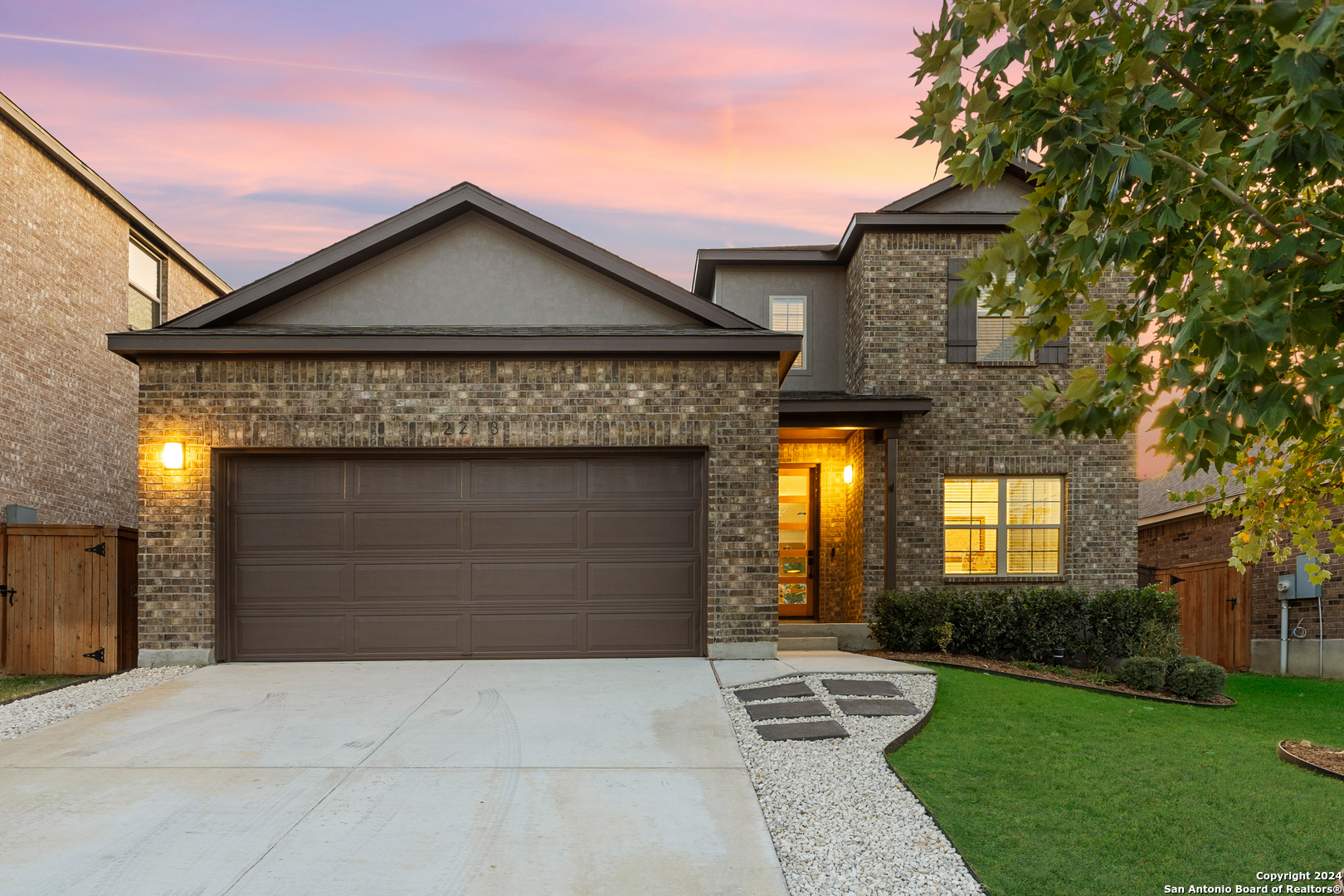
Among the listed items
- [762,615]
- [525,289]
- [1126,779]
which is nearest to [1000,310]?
[1126,779]

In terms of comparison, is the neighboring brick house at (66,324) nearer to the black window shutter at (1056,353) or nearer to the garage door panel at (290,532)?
the garage door panel at (290,532)

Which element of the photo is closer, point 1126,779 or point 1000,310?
point 1000,310

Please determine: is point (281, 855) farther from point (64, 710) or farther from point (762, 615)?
point (762, 615)

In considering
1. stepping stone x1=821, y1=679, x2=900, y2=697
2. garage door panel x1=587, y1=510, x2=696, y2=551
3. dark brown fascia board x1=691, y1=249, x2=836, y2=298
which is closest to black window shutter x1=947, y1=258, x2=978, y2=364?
dark brown fascia board x1=691, y1=249, x2=836, y2=298

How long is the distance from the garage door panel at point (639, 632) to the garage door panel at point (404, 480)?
2.25 meters

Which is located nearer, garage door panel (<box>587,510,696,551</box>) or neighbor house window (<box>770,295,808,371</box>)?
garage door panel (<box>587,510,696,551</box>)

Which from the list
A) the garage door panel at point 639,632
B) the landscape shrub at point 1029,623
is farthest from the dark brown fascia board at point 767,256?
the garage door panel at point 639,632

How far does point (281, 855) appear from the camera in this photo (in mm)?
4168

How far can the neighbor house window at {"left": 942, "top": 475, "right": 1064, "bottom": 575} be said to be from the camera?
1196cm

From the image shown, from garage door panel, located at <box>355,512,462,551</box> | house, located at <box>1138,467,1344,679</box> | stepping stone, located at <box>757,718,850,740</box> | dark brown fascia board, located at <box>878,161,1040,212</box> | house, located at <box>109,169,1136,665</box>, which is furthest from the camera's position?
house, located at <box>1138,467,1344,679</box>

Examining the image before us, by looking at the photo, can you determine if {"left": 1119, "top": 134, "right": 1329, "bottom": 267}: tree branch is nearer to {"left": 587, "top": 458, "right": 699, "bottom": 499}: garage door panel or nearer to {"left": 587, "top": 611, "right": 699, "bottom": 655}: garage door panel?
{"left": 587, "top": 458, "right": 699, "bottom": 499}: garage door panel

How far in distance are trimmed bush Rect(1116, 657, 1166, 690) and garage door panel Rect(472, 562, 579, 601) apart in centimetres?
660

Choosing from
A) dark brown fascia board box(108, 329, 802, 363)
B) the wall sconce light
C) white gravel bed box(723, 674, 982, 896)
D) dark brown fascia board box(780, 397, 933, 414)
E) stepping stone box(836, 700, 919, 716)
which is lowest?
stepping stone box(836, 700, 919, 716)

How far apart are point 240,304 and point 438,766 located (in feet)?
20.9
